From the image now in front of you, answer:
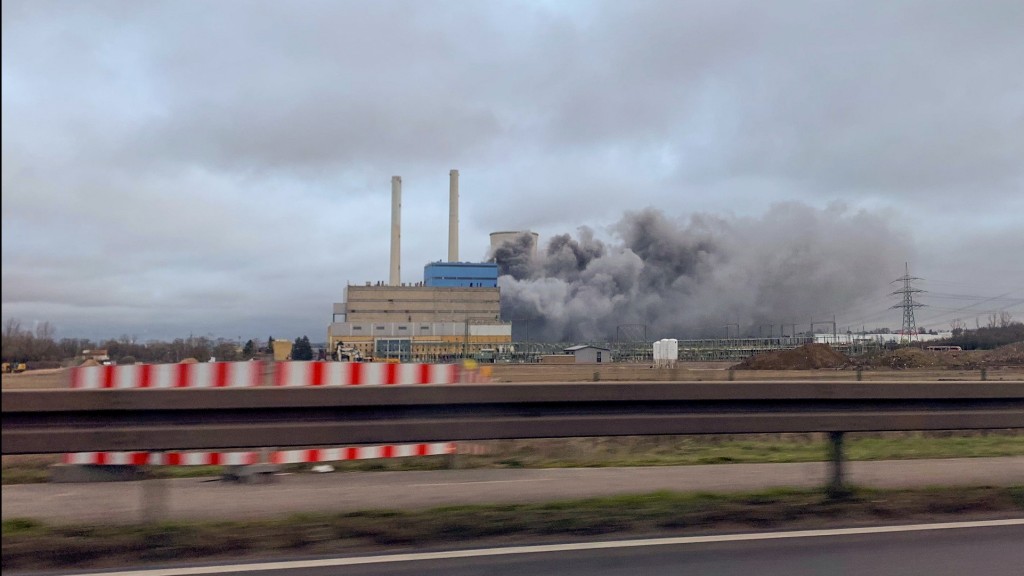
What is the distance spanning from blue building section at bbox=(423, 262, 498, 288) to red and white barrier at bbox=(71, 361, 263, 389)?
66.8 metres

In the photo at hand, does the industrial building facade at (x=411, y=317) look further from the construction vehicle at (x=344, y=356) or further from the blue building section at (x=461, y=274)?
the blue building section at (x=461, y=274)

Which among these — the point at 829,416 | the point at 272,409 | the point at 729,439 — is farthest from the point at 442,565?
the point at 729,439

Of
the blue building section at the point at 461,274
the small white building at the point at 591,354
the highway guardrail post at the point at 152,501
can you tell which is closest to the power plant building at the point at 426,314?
the blue building section at the point at 461,274

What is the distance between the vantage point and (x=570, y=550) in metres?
5.54

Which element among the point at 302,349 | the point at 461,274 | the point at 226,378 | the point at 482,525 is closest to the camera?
the point at 482,525

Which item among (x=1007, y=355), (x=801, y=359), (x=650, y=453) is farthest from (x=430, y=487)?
(x=1007, y=355)

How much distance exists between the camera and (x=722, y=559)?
536 cm

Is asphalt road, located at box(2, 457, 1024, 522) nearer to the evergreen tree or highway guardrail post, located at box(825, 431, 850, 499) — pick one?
highway guardrail post, located at box(825, 431, 850, 499)

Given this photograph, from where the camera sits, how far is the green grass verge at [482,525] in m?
5.43

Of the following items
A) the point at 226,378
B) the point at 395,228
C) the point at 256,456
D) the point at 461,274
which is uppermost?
the point at 395,228

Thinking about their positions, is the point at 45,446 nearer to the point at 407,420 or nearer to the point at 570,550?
the point at 407,420

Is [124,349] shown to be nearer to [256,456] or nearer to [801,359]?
[256,456]

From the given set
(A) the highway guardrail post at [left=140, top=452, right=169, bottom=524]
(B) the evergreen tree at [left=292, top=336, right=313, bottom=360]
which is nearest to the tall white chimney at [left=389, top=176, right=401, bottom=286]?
(B) the evergreen tree at [left=292, top=336, right=313, bottom=360]

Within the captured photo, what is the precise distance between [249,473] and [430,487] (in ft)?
6.86
